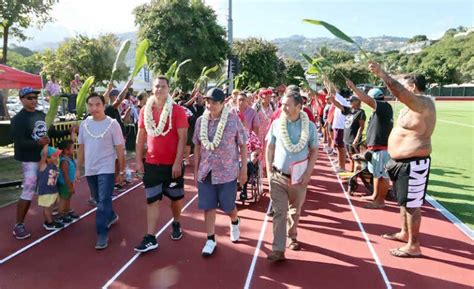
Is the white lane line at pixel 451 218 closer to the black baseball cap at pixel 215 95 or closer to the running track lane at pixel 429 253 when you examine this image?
the running track lane at pixel 429 253

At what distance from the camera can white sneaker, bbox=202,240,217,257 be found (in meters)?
4.59

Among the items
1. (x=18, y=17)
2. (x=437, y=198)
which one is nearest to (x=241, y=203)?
(x=437, y=198)

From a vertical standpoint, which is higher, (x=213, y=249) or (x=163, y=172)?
(x=163, y=172)

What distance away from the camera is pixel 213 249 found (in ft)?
15.4

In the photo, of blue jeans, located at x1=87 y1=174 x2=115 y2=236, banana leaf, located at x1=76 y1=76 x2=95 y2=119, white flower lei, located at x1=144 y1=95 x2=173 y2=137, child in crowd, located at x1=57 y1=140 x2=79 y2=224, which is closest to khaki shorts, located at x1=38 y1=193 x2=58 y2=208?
child in crowd, located at x1=57 y1=140 x2=79 y2=224

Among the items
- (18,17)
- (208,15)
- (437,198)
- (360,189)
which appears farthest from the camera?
(208,15)

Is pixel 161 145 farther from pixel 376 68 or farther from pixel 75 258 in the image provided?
pixel 376 68

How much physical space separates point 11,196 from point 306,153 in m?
5.48

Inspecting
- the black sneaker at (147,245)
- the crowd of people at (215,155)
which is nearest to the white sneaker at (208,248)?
the crowd of people at (215,155)

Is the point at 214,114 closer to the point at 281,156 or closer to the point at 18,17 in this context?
the point at 281,156

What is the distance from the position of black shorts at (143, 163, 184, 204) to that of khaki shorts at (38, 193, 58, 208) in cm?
157

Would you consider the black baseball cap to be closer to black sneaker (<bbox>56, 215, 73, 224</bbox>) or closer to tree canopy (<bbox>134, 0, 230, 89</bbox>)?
black sneaker (<bbox>56, 215, 73, 224</bbox>)

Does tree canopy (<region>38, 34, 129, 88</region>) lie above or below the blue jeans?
above

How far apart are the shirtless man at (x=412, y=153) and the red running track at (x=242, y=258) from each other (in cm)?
46
